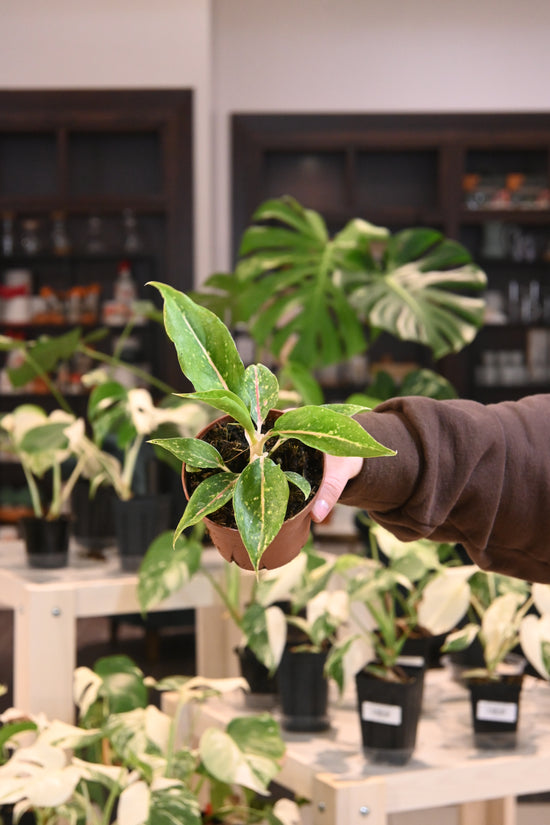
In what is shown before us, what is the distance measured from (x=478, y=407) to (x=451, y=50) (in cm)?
470

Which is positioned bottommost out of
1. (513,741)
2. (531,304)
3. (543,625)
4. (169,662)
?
(169,662)

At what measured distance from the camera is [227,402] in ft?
2.20

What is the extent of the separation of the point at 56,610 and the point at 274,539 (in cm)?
117

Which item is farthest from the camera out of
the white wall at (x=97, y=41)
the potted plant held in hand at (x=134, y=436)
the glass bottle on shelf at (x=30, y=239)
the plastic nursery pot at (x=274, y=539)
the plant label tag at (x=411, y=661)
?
the glass bottle on shelf at (x=30, y=239)

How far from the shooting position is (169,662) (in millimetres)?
4176

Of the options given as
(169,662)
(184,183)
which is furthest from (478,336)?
(169,662)

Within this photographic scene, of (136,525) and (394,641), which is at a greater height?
(136,525)

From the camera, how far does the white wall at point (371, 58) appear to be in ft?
17.0

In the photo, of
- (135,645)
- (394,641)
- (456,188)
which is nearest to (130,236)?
(456,188)

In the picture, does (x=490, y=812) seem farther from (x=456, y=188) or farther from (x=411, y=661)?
(x=456, y=188)

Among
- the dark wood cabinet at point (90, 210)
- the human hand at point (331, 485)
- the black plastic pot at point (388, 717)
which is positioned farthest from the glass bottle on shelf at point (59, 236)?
the human hand at point (331, 485)

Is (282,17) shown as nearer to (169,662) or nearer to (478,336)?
(478,336)

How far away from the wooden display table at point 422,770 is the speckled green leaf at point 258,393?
0.85 meters

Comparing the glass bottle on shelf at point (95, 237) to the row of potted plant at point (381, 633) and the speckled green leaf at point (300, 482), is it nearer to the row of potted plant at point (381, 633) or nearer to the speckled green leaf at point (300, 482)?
the row of potted plant at point (381, 633)
